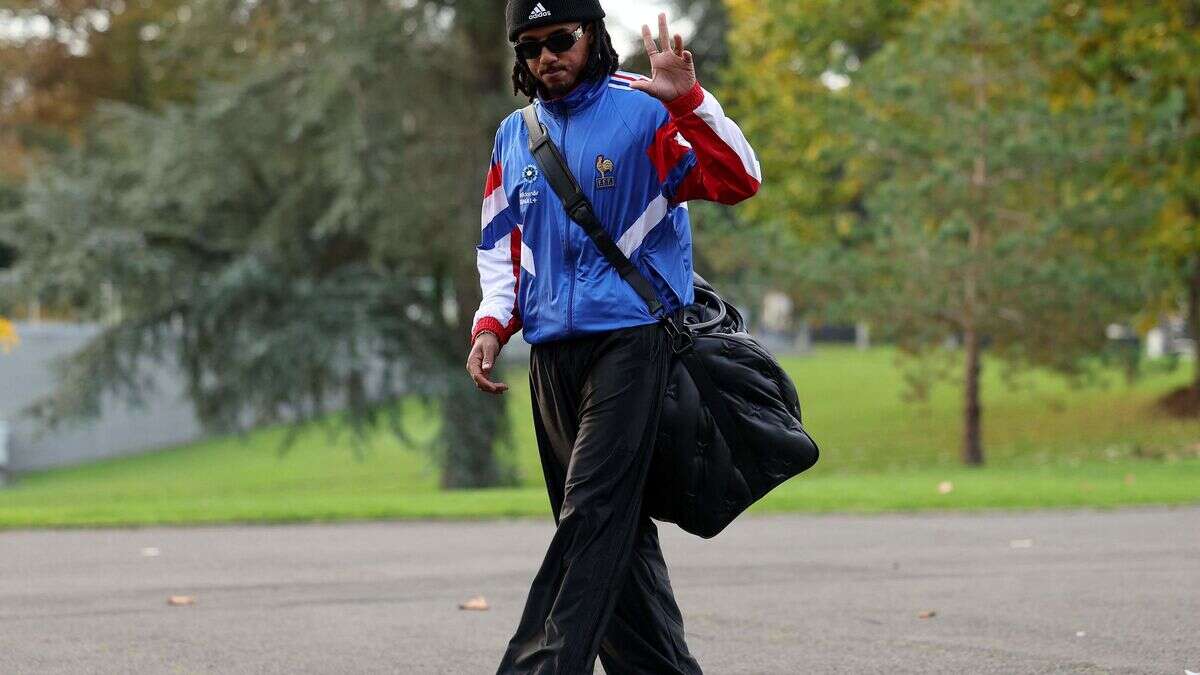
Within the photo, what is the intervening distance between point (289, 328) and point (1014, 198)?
8.38 meters

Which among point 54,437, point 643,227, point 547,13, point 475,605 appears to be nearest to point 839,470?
point 54,437

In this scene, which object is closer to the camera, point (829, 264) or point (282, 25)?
point (282, 25)

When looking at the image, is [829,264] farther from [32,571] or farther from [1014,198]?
[32,571]

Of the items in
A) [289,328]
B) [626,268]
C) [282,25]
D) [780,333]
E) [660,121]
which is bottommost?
[780,333]

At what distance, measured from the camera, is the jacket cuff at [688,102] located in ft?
14.0

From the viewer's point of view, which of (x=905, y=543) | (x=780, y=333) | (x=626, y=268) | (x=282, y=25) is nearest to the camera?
(x=626, y=268)

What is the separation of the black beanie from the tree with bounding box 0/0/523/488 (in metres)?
14.8

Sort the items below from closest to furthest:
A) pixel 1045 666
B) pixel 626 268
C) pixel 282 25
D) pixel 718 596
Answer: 1. pixel 626 268
2. pixel 1045 666
3. pixel 718 596
4. pixel 282 25

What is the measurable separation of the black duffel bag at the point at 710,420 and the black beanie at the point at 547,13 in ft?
0.83

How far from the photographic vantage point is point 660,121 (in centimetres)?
439

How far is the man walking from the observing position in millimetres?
4344

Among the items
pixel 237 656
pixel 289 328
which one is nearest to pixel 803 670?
pixel 237 656

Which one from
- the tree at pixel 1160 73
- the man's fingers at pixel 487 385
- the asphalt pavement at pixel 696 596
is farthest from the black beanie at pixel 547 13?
the tree at pixel 1160 73

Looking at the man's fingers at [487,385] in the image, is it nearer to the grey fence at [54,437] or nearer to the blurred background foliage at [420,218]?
the blurred background foliage at [420,218]
